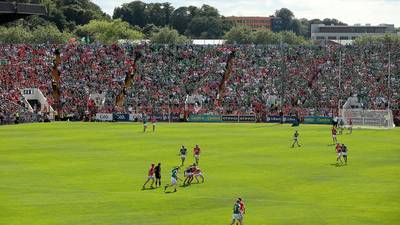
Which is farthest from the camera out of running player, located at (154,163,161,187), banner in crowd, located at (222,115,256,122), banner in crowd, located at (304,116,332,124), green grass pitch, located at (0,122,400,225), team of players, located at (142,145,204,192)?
banner in crowd, located at (222,115,256,122)

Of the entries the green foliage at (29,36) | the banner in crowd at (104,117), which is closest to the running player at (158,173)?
the banner in crowd at (104,117)

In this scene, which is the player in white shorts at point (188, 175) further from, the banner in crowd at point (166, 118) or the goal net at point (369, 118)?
the banner in crowd at point (166, 118)

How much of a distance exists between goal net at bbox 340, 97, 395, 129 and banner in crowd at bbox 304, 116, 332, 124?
5.47 metres

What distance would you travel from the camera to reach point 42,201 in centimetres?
4753

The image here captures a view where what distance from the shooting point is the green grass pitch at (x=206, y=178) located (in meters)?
43.7

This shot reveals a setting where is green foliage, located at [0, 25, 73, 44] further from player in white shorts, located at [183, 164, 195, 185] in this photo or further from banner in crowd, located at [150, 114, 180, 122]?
player in white shorts, located at [183, 164, 195, 185]

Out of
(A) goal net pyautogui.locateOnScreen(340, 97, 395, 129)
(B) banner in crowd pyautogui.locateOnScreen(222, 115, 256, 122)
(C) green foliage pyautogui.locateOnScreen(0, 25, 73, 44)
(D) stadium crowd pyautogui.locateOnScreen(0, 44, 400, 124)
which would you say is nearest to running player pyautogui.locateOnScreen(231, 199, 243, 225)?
(A) goal net pyautogui.locateOnScreen(340, 97, 395, 129)

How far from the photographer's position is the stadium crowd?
11544cm

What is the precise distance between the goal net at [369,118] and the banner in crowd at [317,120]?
17.9 ft

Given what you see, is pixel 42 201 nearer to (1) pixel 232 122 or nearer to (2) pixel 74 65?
(1) pixel 232 122

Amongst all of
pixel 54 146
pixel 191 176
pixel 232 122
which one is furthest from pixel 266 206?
pixel 232 122

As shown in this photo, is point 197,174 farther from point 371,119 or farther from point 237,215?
point 371,119

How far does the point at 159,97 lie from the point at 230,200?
7177cm

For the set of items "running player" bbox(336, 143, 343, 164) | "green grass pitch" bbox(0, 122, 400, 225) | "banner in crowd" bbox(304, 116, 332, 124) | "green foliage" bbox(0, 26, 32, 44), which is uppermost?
"green foliage" bbox(0, 26, 32, 44)
